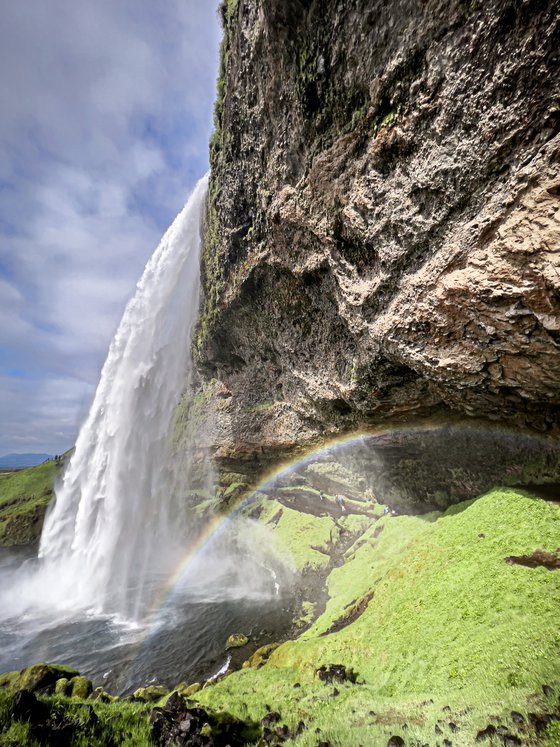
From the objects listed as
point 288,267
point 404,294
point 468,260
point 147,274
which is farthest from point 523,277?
point 147,274

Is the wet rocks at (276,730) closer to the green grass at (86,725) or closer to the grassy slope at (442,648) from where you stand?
the grassy slope at (442,648)

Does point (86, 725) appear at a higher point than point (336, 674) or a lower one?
higher

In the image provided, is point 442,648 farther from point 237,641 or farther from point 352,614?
point 237,641

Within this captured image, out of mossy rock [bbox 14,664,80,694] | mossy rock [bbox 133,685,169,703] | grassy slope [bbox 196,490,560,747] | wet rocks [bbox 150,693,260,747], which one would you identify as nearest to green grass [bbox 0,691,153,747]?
wet rocks [bbox 150,693,260,747]

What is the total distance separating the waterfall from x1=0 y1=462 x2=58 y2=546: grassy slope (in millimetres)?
27418

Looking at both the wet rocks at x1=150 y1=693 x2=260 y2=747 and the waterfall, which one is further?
the waterfall

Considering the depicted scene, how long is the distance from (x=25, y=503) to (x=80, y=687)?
66.4 metres

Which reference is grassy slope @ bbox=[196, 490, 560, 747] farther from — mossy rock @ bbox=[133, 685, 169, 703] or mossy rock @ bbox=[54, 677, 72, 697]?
mossy rock @ bbox=[54, 677, 72, 697]

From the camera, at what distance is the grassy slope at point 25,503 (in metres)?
53.1

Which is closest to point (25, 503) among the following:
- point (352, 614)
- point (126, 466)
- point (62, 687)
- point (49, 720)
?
point (126, 466)

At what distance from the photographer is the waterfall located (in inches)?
1182

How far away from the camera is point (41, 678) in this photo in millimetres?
12453

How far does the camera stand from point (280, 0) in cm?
1120

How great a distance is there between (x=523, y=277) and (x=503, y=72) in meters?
4.61
